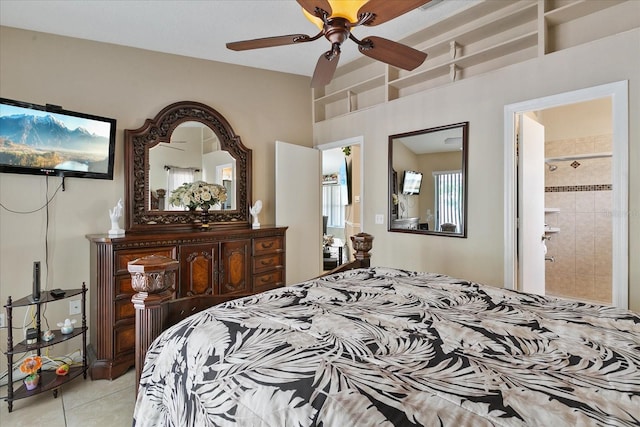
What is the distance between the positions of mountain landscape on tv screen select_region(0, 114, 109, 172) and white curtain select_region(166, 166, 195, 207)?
0.53 metres

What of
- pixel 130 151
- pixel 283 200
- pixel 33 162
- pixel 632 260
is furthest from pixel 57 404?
pixel 632 260

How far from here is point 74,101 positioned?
9.25 feet

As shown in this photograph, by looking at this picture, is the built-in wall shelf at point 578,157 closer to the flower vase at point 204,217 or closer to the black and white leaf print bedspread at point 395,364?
the black and white leaf print bedspread at point 395,364

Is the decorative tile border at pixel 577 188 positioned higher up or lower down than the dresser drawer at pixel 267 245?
higher up

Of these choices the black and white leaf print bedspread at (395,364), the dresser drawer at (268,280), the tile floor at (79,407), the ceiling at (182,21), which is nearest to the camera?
the black and white leaf print bedspread at (395,364)

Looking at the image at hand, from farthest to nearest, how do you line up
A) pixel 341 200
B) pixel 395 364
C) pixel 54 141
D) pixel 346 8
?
pixel 341 200
pixel 54 141
pixel 346 8
pixel 395 364

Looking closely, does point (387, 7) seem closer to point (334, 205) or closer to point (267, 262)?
point (267, 262)

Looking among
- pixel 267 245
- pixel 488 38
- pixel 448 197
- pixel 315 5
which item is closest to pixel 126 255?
pixel 267 245

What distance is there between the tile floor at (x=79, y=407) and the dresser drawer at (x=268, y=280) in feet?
4.09

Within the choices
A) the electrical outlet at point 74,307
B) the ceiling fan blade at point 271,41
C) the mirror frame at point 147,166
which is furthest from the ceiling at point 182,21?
the electrical outlet at point 74,307

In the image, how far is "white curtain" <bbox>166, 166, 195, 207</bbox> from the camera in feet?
10.6

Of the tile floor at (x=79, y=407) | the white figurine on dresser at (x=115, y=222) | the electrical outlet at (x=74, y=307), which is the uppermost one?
the white figurine on dresser at (x=115, y=222)

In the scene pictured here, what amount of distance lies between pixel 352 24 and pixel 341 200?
15.2 ft

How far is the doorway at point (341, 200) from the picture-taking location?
230 inches
